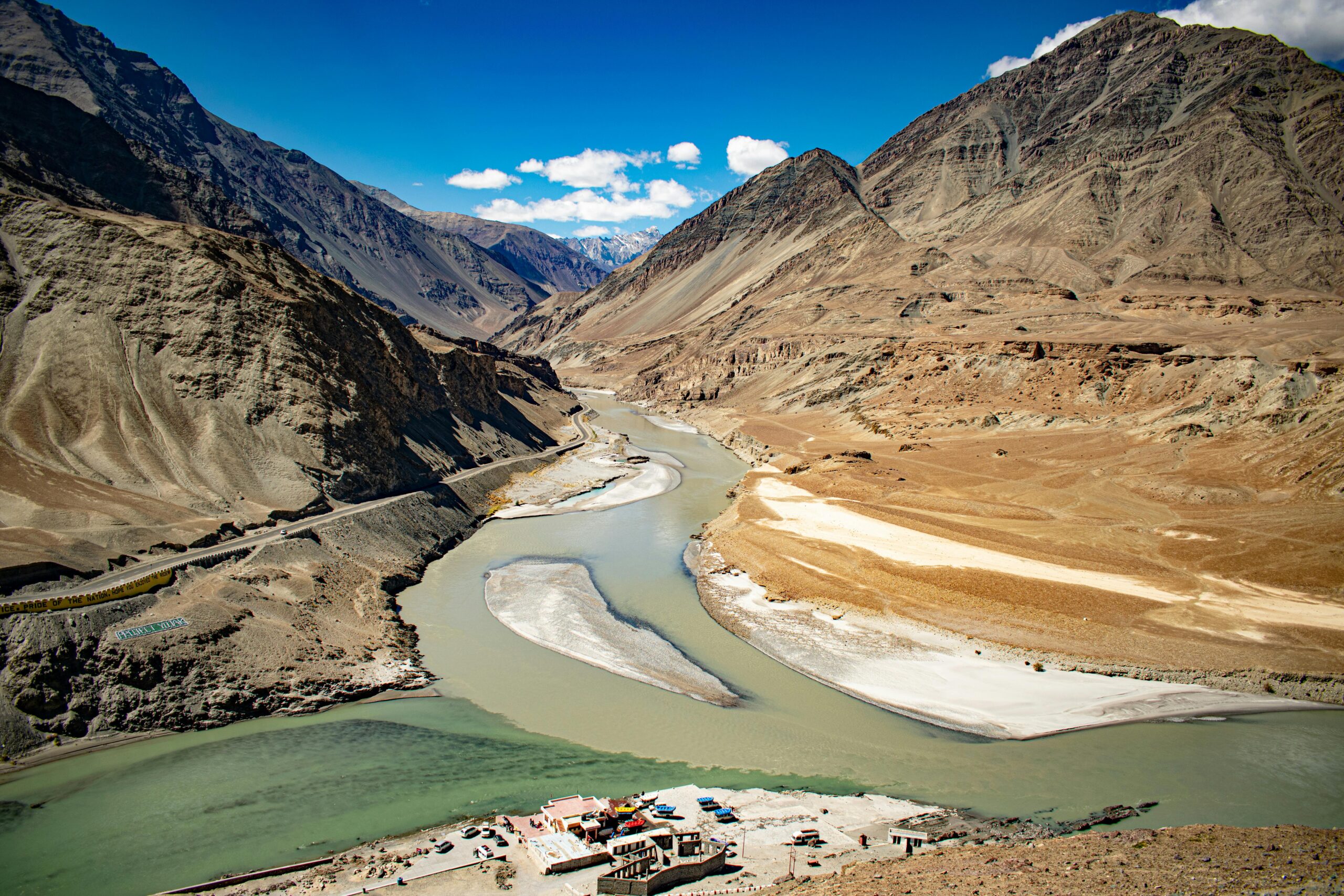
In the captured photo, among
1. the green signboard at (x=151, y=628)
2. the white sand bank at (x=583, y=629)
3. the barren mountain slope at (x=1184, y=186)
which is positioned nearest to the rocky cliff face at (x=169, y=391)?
the green signboard at (x=151, y=628)

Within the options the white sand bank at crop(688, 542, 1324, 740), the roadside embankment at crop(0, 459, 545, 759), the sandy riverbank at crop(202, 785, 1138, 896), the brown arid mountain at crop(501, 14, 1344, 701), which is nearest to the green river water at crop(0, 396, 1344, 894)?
the white sand bank at crop(688, 542, 1324, 740)

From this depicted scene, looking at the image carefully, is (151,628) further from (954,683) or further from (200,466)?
(954,683)

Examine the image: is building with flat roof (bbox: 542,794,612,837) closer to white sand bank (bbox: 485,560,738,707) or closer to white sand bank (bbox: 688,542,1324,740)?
white sand bank (bbox: 485,560,738,707)

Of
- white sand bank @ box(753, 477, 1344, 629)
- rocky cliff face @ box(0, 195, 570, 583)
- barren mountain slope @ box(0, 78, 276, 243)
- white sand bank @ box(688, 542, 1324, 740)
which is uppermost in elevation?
barren mountain slope @ box(0, 78, 276, 243)

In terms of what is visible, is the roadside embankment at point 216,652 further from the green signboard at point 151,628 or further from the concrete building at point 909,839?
the concrete building at point 909,839

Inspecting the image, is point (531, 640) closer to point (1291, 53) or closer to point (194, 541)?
point (194, 541)

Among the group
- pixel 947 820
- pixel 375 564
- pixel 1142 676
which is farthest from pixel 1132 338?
pixel 375 564
